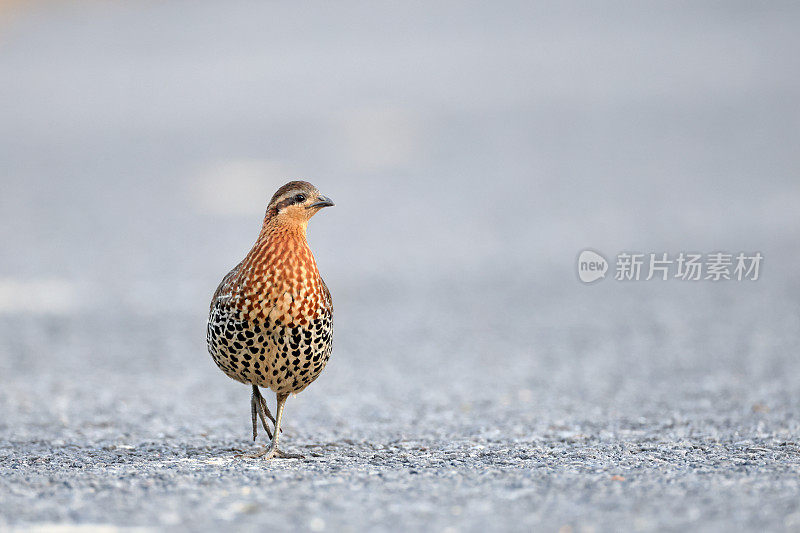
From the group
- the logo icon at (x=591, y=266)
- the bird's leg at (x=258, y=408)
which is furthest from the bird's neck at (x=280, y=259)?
the logo icon at (x=591, y=266)

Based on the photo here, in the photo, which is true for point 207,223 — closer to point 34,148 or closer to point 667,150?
point 34,148

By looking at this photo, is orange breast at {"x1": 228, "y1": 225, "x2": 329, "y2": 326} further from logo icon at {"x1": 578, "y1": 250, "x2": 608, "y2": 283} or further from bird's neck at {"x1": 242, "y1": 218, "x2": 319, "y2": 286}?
logo icon at {"x1": 578, "y1": 250, "x2": 608, "y2": 283}

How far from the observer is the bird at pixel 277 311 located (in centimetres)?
592

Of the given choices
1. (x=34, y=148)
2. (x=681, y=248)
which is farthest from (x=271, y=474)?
(x=34, y=148)

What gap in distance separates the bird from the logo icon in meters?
7.67

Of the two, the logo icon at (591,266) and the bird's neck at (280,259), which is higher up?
the logo icon at (591,266)

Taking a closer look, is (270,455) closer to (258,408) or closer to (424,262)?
(258,408)

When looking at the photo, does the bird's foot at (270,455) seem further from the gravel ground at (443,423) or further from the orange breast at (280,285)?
the orange breast at (280,285)

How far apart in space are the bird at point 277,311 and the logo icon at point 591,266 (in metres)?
7.67

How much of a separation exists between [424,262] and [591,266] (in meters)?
2.25

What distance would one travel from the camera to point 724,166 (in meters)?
18.4

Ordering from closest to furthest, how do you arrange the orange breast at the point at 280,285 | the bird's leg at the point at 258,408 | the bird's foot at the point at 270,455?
the orange breast at the point at 280,285, the bird's foot at the point at 270,455, the bird's leg at the point at 258,408

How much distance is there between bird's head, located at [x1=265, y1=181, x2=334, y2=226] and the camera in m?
6.20

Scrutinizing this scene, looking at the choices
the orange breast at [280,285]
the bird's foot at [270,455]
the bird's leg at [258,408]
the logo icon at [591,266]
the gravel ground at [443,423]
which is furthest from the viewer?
the logo icon at [591,266]
